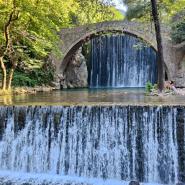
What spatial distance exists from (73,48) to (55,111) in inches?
534

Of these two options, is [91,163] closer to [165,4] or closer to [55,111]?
[55,111]

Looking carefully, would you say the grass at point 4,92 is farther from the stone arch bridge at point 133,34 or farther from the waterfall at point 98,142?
the stone arch bridge at point 133,34

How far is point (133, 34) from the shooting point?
2241 centimetres

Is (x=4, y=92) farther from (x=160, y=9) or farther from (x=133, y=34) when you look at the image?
(x=133, y=34)

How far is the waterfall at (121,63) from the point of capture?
25.8 m

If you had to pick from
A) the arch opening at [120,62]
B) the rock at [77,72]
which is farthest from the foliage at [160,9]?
the rock at [77,72]

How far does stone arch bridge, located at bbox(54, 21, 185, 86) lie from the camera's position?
21.5 meters

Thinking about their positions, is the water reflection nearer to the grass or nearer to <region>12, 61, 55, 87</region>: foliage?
the grass

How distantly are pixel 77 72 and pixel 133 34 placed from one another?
19.7 ft

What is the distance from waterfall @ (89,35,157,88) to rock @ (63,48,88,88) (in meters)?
0.47

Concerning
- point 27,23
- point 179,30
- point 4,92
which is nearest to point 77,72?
point 179,30

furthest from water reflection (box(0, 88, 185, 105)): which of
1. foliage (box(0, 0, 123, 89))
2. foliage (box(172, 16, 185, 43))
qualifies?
foliage (box(172, 16, 185, 43))

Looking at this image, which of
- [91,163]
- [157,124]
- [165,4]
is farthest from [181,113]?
[165,4]

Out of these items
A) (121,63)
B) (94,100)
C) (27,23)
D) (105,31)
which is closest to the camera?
(94,100)
